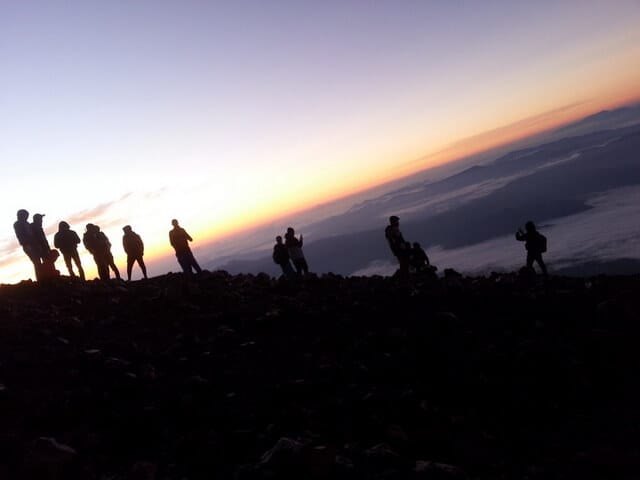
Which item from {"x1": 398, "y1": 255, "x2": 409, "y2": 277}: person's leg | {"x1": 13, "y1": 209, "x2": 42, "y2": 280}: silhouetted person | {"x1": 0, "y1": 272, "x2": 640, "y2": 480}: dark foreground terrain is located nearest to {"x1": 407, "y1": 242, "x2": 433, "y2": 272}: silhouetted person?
{"x1": 398, "y1": 255, "x2": 409, "y2": 277}: person's leg

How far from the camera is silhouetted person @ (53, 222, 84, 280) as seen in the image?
20.0 meters

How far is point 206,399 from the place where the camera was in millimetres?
9242

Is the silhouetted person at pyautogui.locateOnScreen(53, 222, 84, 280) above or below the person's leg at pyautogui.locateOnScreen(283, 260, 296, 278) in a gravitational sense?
above

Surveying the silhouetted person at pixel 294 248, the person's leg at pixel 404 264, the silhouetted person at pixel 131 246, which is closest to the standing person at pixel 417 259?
the person's leg at pixel 404 264

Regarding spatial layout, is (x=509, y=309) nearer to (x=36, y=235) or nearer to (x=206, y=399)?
(x=206, y=399)

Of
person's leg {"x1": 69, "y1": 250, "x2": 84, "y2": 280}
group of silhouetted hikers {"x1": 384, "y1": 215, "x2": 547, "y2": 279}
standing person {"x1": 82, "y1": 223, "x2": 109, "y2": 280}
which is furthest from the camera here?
standing person {"x1": 82, "y1": 223, "x2": 109, "y2": 280}

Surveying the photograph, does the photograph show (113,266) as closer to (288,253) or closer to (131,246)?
(131,246)

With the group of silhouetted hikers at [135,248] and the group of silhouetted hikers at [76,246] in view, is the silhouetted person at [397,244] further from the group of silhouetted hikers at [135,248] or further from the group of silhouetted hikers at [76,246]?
the group of silhouetted hikers at [76,246]

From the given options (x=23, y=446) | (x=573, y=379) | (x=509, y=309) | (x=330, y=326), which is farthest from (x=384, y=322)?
(x=23, y=446)

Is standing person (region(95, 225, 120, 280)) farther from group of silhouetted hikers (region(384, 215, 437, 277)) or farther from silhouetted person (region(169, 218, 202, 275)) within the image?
group of silhouetted hikers (region(384, 215, 437, 277))

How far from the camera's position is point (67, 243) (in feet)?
66.4

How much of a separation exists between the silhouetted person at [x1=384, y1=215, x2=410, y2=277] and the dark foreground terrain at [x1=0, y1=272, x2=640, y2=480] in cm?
428

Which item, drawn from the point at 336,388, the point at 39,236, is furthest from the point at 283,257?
the point at 336,388

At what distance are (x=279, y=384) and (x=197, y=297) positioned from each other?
28.3 feet
